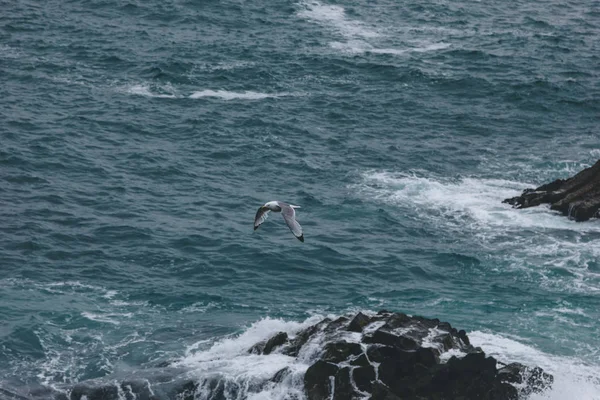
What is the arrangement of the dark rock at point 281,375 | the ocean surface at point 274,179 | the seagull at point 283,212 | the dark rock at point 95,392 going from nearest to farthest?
the seagull at point 283,212 → the dark rock at point 281,375 → the dark rock at point 95,392 → the ocean surface at point 274,179

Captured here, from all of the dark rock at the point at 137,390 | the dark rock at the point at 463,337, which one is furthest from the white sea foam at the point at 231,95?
the dark rock at the point at 137,390

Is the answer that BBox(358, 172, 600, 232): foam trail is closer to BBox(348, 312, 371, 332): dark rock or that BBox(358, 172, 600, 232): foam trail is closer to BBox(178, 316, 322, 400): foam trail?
BBox(178, 316, 322, 400): foam trail

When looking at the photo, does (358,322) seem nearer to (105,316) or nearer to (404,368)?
(404,368)

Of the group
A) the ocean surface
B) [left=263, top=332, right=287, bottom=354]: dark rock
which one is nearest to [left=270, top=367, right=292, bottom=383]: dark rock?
the ocean surface

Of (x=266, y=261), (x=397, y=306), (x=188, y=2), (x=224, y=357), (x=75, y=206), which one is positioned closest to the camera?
(x=224, y=357)

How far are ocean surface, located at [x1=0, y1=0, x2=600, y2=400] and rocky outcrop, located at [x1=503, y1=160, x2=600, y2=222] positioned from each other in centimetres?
78

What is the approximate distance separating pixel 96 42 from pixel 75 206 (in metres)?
29.4

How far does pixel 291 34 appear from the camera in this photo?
90.1 meters

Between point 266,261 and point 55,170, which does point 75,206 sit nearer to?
point 55,170

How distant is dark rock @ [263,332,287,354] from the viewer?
43094 mm

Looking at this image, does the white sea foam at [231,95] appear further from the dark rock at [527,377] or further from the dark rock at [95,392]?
the dark rock at [527,377]

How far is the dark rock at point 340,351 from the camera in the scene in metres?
39.8

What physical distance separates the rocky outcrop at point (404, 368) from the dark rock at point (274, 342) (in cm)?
150

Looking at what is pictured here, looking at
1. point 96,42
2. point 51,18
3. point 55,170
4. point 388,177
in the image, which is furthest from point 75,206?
point 51,18
